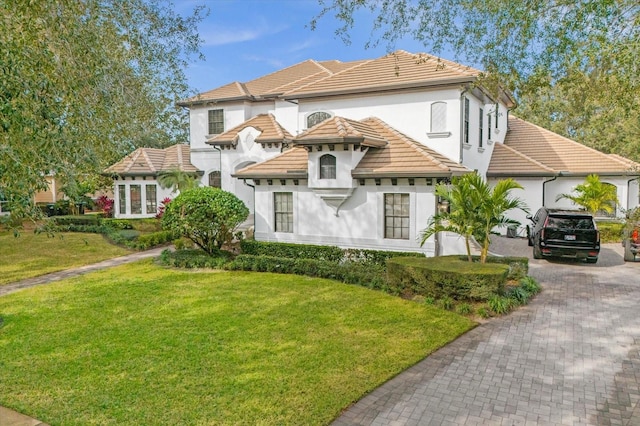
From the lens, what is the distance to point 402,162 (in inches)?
617

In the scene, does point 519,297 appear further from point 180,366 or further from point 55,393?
point 55,393

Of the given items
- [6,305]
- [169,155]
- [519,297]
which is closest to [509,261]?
[519,297]

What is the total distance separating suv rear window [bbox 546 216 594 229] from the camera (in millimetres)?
15539

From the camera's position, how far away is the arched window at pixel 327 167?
52.9 feet

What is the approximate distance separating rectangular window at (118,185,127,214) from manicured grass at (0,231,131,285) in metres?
4.83

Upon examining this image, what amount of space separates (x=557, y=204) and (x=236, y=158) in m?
16.7

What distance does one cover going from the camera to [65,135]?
5.93 m

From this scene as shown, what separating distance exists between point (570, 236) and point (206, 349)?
13.3 m

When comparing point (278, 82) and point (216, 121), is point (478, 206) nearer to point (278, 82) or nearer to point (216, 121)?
point (278, 82)

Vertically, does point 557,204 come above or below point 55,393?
above

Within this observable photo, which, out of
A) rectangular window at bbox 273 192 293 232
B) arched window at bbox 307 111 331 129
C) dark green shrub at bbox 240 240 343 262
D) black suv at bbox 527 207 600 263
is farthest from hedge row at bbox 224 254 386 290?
arched window at bbox 307 111 331 129

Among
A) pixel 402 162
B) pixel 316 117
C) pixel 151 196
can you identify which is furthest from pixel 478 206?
pixel 151 196

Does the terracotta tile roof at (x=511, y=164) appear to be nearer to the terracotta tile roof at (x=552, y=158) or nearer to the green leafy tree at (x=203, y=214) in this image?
the terracotta tile roof at (x=552, y=158)

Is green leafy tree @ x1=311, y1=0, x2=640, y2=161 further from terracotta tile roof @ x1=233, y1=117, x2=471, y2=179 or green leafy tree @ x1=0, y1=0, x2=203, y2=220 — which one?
terracotta tile roof @ x1=233, y1=117, x2=471, y2=179
